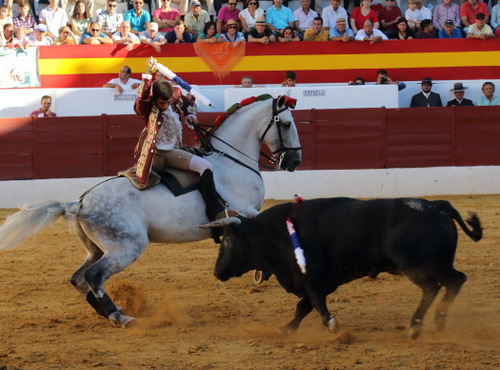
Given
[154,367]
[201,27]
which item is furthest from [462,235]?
A: [201,27]

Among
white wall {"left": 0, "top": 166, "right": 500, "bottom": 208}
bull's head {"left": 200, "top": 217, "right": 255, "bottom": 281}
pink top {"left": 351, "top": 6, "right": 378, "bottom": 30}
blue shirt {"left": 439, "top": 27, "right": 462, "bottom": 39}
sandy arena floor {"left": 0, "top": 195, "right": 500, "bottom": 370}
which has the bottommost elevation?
white wall {"left": 0, "top": 166, "right": 500, "bottom": 208}

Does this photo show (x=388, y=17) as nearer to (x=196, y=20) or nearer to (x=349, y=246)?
(x=196, y=20)

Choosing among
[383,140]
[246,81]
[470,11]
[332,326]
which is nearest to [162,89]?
[332,326]

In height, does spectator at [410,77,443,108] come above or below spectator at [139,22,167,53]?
below

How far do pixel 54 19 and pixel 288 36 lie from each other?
349 centimetres

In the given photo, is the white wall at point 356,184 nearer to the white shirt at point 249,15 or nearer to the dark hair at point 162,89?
the white shirt at point 249,15

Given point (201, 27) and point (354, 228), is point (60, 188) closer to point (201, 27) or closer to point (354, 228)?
point (201, 27)

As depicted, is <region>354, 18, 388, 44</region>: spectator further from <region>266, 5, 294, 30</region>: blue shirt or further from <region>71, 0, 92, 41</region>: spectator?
<region>71, 0, 92, 41</region>: spectator

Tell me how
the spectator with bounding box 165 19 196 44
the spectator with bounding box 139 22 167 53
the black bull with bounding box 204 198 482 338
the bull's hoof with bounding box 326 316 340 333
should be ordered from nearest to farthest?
the black bull with bounding box 204 198 482 338, the bull's hoof with bounding box 326 316 340 333, the spectator with bounding box 139 22 167 53, the spectator with bounding box 165 19 196 44

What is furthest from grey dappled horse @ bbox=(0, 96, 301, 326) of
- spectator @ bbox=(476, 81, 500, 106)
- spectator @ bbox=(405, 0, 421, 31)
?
spectator @ bbox=(405, 0, 421, 31)

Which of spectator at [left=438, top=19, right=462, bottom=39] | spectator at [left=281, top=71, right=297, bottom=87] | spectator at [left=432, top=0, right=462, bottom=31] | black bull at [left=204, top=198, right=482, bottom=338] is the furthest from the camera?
spectator at [left=432, top=0, right=462, bottom=31]

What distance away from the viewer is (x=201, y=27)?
40.2 ft

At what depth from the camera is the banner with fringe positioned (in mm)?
11953

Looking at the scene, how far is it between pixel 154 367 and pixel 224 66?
8.63 m
